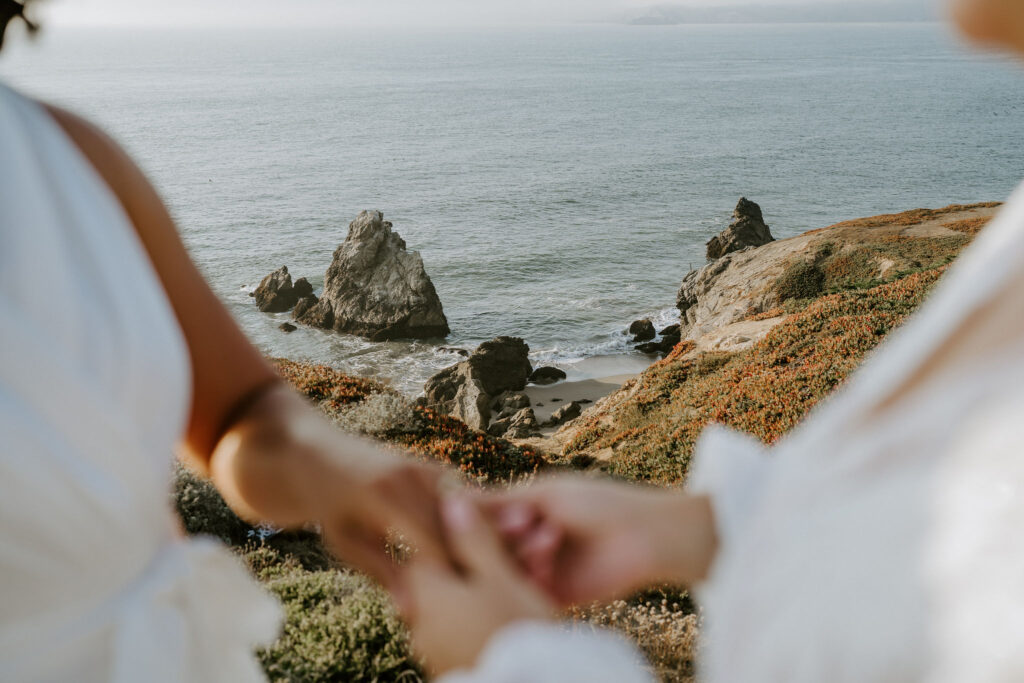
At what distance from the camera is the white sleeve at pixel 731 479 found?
1.19 metres

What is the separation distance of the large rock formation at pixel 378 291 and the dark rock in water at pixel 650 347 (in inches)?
417

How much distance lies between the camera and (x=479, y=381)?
2711 cm

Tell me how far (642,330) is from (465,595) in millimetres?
34553

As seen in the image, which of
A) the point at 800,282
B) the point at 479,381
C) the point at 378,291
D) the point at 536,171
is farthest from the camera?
the point at 536,171

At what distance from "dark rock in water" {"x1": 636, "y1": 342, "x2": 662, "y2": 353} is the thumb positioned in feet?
108

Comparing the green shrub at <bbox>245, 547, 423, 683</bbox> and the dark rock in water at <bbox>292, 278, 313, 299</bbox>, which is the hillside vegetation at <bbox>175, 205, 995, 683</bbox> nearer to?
the green shrub at <bbox>245, 547, 423, 683</bbox>

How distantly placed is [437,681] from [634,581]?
48 centimetres

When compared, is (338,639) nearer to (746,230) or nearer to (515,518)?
(515,518)

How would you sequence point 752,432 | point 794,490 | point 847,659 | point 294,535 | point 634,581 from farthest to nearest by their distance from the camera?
point 752,432
point 294,535
point 634,581
point 794,490
point 847,659

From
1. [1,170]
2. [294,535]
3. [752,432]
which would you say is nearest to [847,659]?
[1,170]

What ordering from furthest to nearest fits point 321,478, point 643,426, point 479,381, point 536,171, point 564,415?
1. point 536,171
2. point 479,381
3. point 564,415
4. point 643,426
5. point 321,478

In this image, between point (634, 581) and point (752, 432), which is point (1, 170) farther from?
point (752, 432)

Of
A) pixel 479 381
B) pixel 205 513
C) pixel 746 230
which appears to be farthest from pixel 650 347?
pixel 205 513

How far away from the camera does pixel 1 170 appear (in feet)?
3.64
